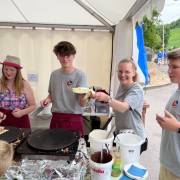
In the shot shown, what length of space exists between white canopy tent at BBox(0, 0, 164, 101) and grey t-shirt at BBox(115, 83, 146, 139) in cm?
120

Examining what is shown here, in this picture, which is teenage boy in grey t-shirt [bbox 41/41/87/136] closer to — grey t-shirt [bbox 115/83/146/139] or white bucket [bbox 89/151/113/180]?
grey t-shirt [bbox 115/83/146/139]

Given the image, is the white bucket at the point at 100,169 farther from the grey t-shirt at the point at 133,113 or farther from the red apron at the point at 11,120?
the red apron at the point at 11,120

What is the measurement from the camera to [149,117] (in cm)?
525

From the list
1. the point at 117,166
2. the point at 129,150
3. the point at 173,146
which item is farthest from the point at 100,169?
the point at 173,146

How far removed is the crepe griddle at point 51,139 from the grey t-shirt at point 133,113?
48 centimetres

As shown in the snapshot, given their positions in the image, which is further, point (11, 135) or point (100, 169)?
point (11, 135)

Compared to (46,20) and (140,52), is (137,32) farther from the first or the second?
(46,20)

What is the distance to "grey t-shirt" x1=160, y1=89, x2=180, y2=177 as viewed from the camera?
1444 millimetres

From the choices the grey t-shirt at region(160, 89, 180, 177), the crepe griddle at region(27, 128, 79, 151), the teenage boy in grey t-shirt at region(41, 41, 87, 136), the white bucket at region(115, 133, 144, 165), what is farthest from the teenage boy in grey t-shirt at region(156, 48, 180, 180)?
the teenage boy in grey t-shirt at region(41, 41, 87, 136)

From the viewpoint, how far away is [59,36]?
3.09 m

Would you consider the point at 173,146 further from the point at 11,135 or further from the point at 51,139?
the point at 11,135

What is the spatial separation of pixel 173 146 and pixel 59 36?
2114 mm

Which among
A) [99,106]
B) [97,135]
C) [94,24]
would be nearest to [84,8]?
[94,24]

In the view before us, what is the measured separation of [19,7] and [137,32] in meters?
1.44
